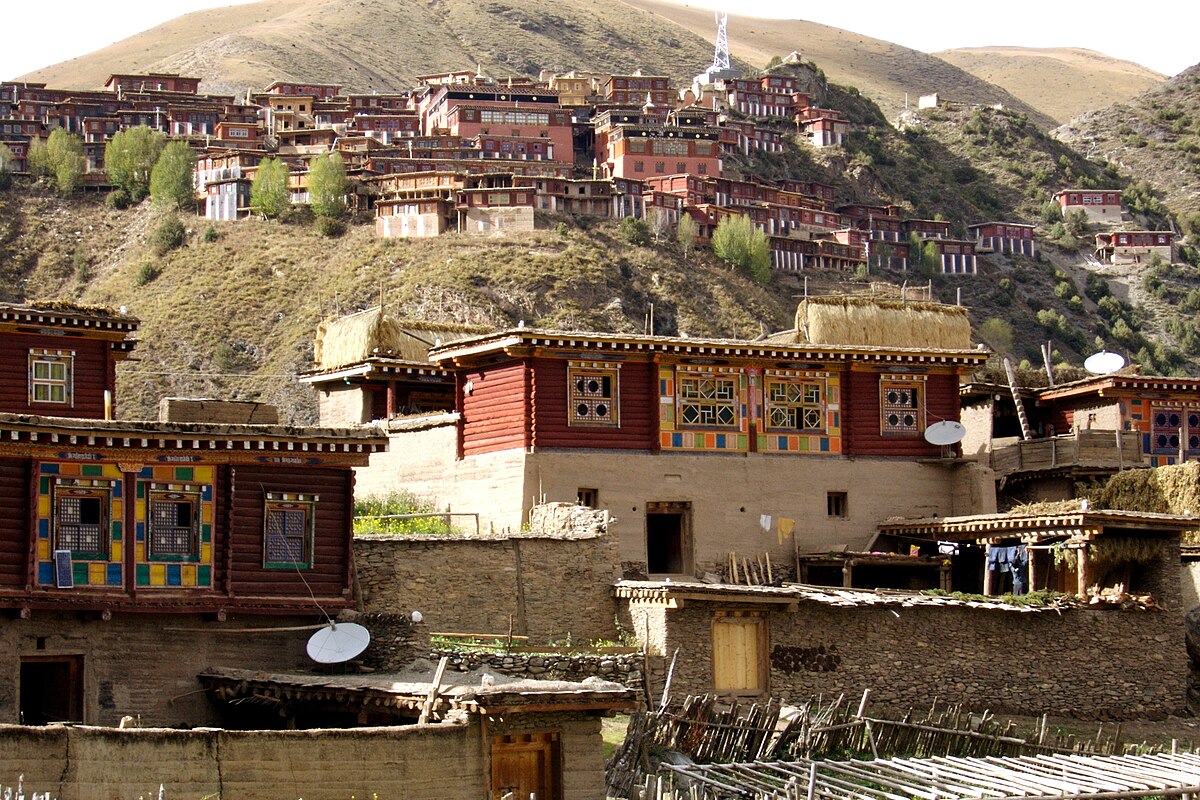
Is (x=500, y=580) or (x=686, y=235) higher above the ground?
(x=686, y=235)

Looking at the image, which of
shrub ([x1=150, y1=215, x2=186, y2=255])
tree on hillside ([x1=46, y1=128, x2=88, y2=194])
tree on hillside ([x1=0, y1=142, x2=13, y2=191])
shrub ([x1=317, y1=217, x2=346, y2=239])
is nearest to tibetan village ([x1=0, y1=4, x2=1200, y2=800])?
shrub ([x1=317, y1=217, x2=346, y2=239])

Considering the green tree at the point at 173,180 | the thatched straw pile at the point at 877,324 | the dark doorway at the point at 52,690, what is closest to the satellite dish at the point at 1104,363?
the thatched straw pile at the point at 877,324

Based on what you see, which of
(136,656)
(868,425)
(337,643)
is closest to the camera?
(136,656)

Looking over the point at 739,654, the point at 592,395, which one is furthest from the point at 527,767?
the point at 592,395

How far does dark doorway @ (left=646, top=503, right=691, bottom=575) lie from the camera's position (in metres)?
43.4

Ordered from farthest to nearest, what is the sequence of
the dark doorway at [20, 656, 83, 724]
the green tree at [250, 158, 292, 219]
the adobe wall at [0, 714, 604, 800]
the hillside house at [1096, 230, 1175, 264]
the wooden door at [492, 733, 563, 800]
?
the hillside house at [1096, 230, 1175, 264] < the green tree at [250, 158, 292, 219] < the dark doorway at [20, 656, 83, 724] < the wooden door at [492, 733, 563, 800] < the adobe wall at [0, 714, 604, 800]

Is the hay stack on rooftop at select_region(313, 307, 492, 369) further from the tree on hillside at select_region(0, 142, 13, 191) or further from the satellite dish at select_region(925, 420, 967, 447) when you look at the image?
the tree on hillside at select_region(0, 142, 13, 191)

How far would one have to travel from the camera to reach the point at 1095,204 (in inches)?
6609

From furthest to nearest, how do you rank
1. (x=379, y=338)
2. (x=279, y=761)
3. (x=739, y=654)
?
1. (x=379, y=338)
2. (x=739, y=654)
3. (x=279, y=761)

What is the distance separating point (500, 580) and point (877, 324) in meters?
17.5

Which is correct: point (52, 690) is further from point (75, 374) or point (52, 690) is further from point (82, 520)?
point (75, 374)

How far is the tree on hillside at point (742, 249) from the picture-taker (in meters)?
135

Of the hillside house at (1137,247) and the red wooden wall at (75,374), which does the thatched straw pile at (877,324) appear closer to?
the red wooden wall at (75,374)

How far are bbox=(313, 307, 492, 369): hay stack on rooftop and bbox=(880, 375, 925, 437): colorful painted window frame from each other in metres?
11.7
